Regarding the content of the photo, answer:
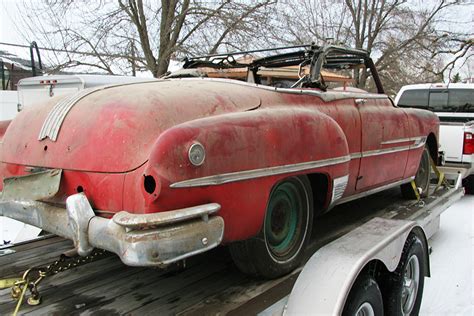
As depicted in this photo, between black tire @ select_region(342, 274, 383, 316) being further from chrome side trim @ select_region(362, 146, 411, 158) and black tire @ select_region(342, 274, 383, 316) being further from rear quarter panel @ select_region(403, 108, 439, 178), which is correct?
rear quarter panel @ select_region(403, 108, 439, 178)

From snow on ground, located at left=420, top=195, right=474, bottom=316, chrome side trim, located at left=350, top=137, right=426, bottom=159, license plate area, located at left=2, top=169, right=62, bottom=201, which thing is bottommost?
snow on ground, located at left=420, top=195, right=474, bottom=316

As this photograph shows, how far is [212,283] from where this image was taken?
8.73 ft

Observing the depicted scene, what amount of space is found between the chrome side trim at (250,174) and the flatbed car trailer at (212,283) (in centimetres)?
46

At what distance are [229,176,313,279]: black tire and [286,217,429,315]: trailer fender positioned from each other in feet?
1.05

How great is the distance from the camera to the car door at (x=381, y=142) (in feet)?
11.5

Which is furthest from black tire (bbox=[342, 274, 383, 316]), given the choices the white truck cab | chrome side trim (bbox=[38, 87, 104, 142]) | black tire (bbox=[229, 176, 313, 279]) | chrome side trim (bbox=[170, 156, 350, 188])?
the white truck cab

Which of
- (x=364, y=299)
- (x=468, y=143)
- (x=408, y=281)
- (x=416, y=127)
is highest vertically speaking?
(x=416, y=127)

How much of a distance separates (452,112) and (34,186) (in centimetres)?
753

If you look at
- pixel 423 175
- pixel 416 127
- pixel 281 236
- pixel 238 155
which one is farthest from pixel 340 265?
pixel 423 175

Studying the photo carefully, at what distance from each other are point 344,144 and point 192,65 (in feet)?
6.44

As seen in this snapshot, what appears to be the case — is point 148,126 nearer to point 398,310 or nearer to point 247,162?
point 247,162

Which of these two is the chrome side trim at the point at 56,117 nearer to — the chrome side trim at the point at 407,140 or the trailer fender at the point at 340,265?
the trailer fender at the point at 340,265

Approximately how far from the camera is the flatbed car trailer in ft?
7.06

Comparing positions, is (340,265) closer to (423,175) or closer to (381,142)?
(381,142)
